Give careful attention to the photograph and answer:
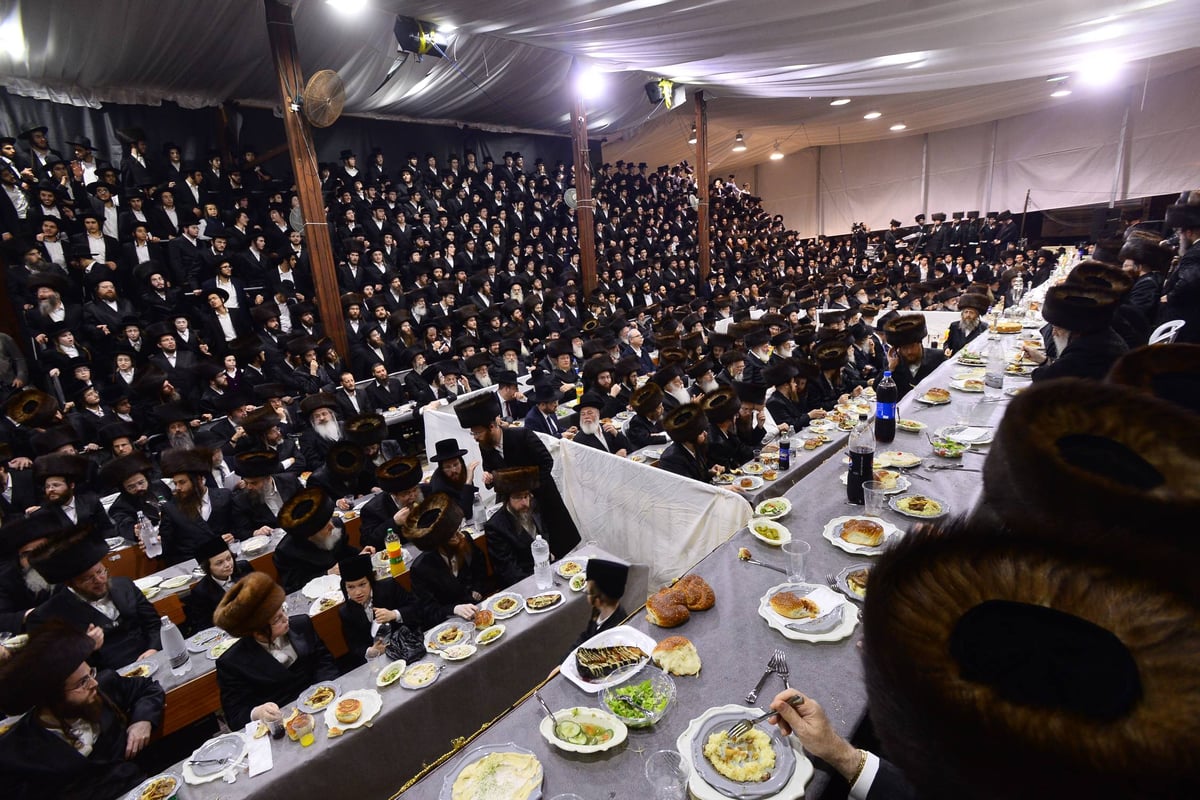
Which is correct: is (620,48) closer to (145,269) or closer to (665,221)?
(145,269)

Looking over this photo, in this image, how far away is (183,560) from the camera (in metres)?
5.84

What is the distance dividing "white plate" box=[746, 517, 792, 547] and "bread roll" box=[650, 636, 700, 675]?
97 cm

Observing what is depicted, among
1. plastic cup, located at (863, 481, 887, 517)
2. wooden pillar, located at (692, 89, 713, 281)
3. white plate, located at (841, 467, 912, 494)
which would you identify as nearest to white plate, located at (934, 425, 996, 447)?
white plate, located at (841, 467, 912, 494)

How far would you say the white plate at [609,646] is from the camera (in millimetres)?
2355

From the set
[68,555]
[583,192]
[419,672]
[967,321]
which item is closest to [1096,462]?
[419,672]

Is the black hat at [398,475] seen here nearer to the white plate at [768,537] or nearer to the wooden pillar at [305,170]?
the white plate at [768,537]

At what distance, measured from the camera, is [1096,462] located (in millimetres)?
2033

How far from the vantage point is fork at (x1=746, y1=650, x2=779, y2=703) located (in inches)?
Result: 85.7

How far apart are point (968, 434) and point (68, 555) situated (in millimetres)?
7015

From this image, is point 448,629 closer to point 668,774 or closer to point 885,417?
point 668,774

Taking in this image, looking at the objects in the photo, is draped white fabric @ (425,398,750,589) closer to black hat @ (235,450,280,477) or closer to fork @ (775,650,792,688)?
fork @ (775,650,792,688)

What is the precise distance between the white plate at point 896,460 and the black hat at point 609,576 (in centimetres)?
208

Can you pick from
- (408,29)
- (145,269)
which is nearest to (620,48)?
(408,29)

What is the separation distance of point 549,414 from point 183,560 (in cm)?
446
